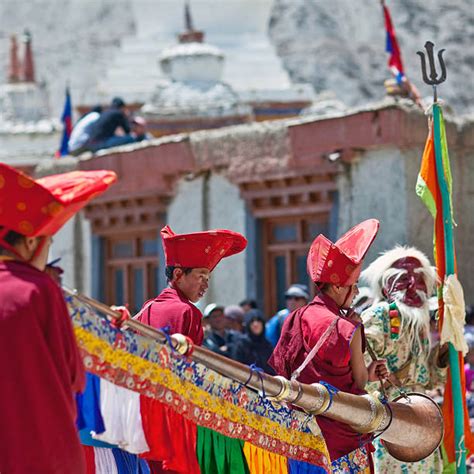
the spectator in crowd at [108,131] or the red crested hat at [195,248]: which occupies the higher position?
the spectator in crowd at [108,131]

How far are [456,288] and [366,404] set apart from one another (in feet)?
4.84

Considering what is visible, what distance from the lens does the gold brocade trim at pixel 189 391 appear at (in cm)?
405

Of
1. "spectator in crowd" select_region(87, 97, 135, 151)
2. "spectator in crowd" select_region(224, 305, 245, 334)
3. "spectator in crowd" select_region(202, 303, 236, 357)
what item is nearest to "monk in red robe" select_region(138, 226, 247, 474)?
"spectator in crowd" select_region(202, 303, 236, 357)

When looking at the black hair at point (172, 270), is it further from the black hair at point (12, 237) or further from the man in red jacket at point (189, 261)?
the black hair at point (12, 237)

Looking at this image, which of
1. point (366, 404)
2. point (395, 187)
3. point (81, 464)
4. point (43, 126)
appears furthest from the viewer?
point (43, 126)

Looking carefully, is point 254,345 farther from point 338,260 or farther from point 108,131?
point 108,131

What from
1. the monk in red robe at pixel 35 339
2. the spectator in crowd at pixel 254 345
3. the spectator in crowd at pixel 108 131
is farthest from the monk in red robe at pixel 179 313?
the spectator in crowd at pixel 108 131

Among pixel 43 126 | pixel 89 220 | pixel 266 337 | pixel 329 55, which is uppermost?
pixel 329 55

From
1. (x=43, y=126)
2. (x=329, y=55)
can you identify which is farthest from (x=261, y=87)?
(x=329, y=55)

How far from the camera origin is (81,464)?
3.68 metres

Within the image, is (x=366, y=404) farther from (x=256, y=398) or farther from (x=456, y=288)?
(x=456, y=288)

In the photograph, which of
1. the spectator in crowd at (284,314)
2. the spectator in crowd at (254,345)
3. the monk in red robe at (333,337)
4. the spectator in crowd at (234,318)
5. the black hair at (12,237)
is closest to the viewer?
the black hair at (12,237)

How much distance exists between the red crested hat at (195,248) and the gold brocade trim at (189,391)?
757 millimetres

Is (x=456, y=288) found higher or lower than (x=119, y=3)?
lower
